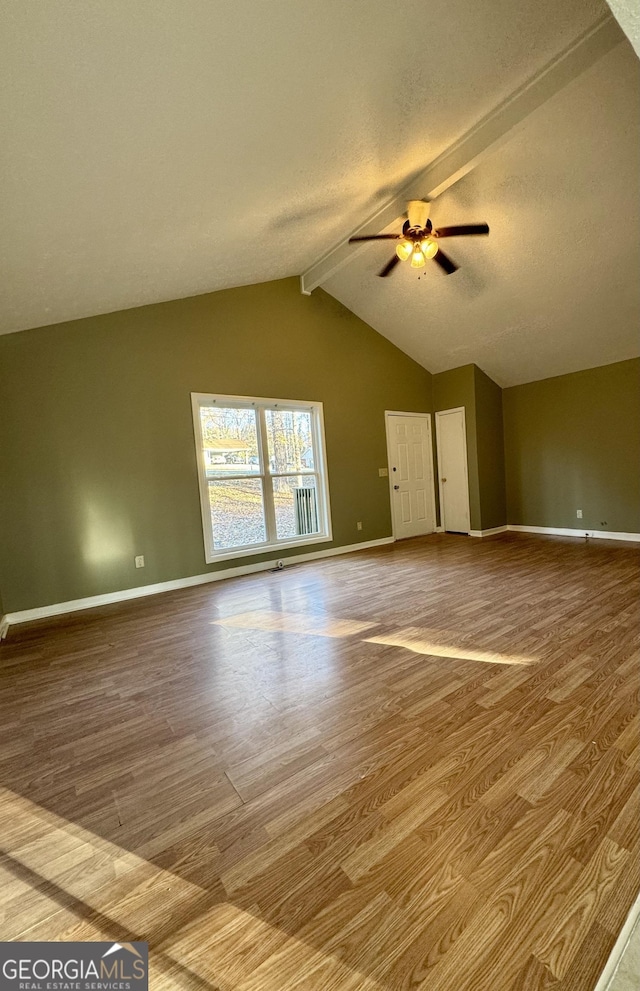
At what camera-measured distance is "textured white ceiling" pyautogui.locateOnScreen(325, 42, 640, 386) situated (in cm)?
277

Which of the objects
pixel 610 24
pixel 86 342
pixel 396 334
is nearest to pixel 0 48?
pixel 86 342

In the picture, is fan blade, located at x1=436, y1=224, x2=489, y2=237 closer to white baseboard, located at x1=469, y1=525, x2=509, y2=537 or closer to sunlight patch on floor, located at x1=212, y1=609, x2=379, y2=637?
sunlight patch on floor, located at x1=212, y1=609, x2=379, y2=637

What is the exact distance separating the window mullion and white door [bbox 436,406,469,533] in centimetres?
330

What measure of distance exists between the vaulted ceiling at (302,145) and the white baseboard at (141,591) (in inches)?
99.8

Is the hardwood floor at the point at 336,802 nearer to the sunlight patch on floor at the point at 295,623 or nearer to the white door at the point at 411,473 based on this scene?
the sunlight patch on floor at the point at 295,623

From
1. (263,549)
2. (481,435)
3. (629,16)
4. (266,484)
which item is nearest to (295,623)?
(263,549)

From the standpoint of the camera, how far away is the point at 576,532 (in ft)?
18.6

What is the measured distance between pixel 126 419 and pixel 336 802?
3746mm

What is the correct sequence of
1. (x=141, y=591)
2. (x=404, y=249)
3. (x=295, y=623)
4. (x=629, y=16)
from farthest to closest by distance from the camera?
(x=141, y=591) < (x=404, y=249) < (x=295, y=623) < (x=629, y=16)

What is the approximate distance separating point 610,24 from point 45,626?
5823 millimetres

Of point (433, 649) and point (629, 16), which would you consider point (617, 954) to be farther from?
point (433, 649)

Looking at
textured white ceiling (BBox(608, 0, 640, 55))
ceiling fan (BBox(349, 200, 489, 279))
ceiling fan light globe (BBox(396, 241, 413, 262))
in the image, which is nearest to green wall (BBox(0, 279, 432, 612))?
ceiling fan (BBox(349, 200, 489, 279))

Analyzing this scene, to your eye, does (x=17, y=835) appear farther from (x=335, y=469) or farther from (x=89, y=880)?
(x=335, y=469)

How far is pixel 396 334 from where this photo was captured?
19.0ft
